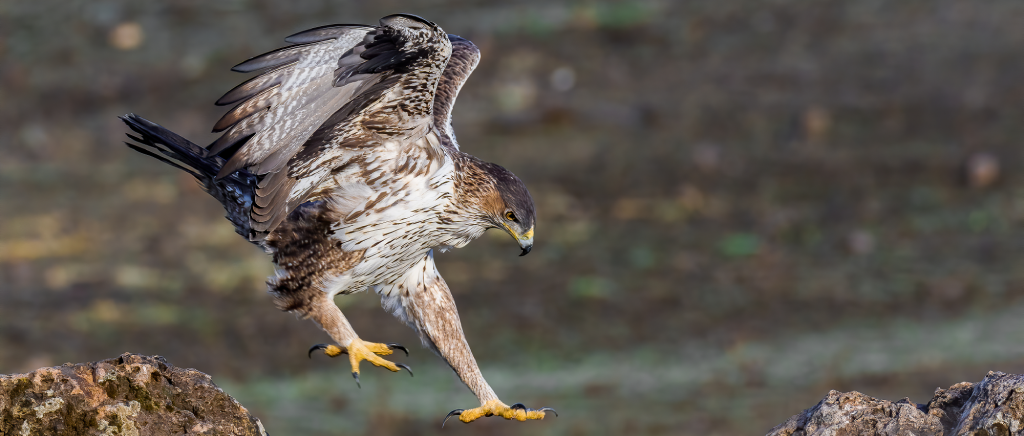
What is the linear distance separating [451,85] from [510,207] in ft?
4.34

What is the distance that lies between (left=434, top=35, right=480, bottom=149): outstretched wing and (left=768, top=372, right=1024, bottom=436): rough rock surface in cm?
271

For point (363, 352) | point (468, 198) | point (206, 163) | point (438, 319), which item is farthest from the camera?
point (438, 319)

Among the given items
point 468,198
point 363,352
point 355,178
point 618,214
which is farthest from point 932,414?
point 618,214

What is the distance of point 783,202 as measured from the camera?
13922 mm

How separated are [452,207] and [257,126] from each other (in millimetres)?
1098

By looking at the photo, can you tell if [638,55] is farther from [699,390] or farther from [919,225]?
[699,390]

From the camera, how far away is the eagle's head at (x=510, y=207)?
575 cm

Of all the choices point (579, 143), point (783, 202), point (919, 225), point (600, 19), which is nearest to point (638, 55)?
point (600, 19)

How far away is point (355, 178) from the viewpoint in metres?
5.72

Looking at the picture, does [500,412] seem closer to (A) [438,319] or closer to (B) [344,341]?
(A) [438,319]

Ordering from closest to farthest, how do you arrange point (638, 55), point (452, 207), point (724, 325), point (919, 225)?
1. point (452, 207)
2. point (724, 325)
3. point (919, 225)
4. point (638, 55)

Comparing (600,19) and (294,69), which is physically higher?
(600,19)

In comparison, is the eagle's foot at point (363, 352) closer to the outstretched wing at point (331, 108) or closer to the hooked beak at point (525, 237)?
the outstretched wing at point (331, 108)

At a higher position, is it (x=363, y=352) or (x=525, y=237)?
(x=525, y=237)
